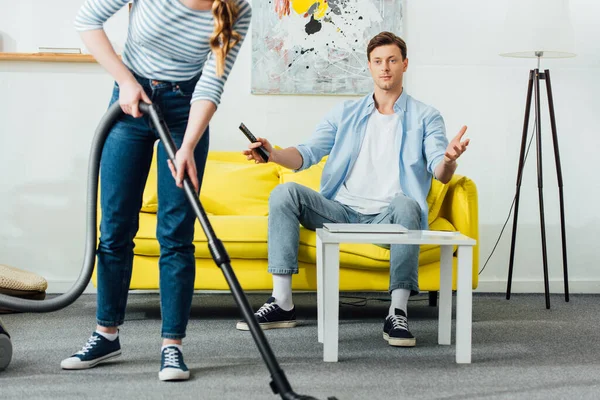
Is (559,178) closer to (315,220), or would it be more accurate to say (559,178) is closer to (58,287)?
(315,220)

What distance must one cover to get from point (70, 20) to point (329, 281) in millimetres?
2346

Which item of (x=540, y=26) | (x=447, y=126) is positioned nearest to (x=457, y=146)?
(x=540, y=26)

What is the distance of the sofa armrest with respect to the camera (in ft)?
10.8

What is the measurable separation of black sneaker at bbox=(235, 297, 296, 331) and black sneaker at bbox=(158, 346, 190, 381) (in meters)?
0.77

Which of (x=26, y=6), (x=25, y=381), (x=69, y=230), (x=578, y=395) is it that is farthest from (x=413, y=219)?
(x=26, y=6)

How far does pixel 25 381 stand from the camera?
218cm

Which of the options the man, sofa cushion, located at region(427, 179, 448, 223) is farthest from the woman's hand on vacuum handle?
sofa cushion, located at region(427, 179, 448, 223)

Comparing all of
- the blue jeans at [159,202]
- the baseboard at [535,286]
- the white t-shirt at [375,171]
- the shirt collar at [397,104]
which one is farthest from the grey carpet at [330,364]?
the shirt collar at [397,104]

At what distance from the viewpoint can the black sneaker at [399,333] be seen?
2736mm

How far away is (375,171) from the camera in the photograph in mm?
3242

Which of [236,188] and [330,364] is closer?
[330,364]

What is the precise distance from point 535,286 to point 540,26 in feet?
4.53

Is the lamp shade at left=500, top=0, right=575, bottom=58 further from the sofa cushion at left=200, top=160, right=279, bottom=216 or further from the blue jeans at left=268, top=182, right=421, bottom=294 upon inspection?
the sofa cushion at left=200, top=160, right=279, bottom=216

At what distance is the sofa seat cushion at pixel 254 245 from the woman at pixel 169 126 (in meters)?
0.84
